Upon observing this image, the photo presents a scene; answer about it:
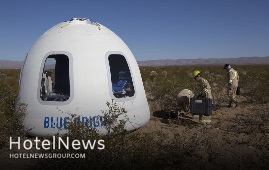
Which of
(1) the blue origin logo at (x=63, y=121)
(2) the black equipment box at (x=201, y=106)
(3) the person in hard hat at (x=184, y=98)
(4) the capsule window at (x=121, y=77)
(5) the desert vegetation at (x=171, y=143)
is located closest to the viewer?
(5) the desert vegetation at (x=171, y=143)

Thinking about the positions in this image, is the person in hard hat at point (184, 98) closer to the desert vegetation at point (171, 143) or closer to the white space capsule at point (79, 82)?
the desert vegetation at point (171, 143)

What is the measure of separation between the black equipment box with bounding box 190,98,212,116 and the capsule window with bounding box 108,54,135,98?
6.33 ft

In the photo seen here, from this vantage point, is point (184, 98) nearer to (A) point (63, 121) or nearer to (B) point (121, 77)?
(B) point (121, 77)

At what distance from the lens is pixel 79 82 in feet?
23.8

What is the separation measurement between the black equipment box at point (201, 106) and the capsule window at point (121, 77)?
6.33ft

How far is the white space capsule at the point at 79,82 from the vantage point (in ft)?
23.7

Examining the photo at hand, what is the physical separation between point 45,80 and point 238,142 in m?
5.35

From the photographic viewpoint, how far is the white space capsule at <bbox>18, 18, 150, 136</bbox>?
7.23 m

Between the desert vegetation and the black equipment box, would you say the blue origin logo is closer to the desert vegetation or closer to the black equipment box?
the desert vegetation

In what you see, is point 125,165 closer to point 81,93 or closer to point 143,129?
point 81,93

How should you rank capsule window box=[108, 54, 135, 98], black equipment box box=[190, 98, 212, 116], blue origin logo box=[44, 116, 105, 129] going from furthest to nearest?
black equipment box box=[190, 98, 212, 116] → capsule window box=[108, 54, 135, 98] → blue origin logo box=[44, 116, 105, 129]

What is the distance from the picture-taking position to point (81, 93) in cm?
724

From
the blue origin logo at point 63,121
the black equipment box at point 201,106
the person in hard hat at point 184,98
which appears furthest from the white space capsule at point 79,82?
the person in hard hat at point 184,98

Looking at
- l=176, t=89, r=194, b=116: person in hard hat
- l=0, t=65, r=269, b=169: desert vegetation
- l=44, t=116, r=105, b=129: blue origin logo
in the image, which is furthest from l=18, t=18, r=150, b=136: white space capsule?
l=176, t=89, r=194, b=116: person in hard hat
